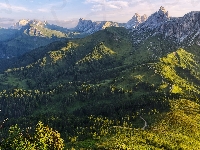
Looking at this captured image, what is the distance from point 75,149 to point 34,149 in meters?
76.2

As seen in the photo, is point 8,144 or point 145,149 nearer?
point 8,144

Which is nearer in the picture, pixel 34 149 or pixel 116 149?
pixel 34 149

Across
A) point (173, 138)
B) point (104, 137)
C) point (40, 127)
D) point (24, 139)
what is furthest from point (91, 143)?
point (24, 139)

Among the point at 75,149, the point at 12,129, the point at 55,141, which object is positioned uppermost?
the point at 12,129

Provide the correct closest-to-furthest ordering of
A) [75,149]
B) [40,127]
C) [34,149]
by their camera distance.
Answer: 1. [34,149]
2. [40,127]
3. [75,149]

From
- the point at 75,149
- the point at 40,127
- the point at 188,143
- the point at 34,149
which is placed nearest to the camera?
the point at 34,149

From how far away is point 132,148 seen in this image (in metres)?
167

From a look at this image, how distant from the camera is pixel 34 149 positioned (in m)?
104

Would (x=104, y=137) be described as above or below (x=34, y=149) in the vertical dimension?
below

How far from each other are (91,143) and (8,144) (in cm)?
8959

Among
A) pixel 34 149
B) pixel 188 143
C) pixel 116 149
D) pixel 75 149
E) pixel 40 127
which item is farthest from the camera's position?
pixel 188 143

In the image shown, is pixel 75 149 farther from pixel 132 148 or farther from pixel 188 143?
pixel 188 143

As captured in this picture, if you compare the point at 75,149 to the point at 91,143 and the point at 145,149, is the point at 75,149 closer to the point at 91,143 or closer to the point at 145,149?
the point at 91,143

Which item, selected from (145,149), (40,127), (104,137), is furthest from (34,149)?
(104,137)
